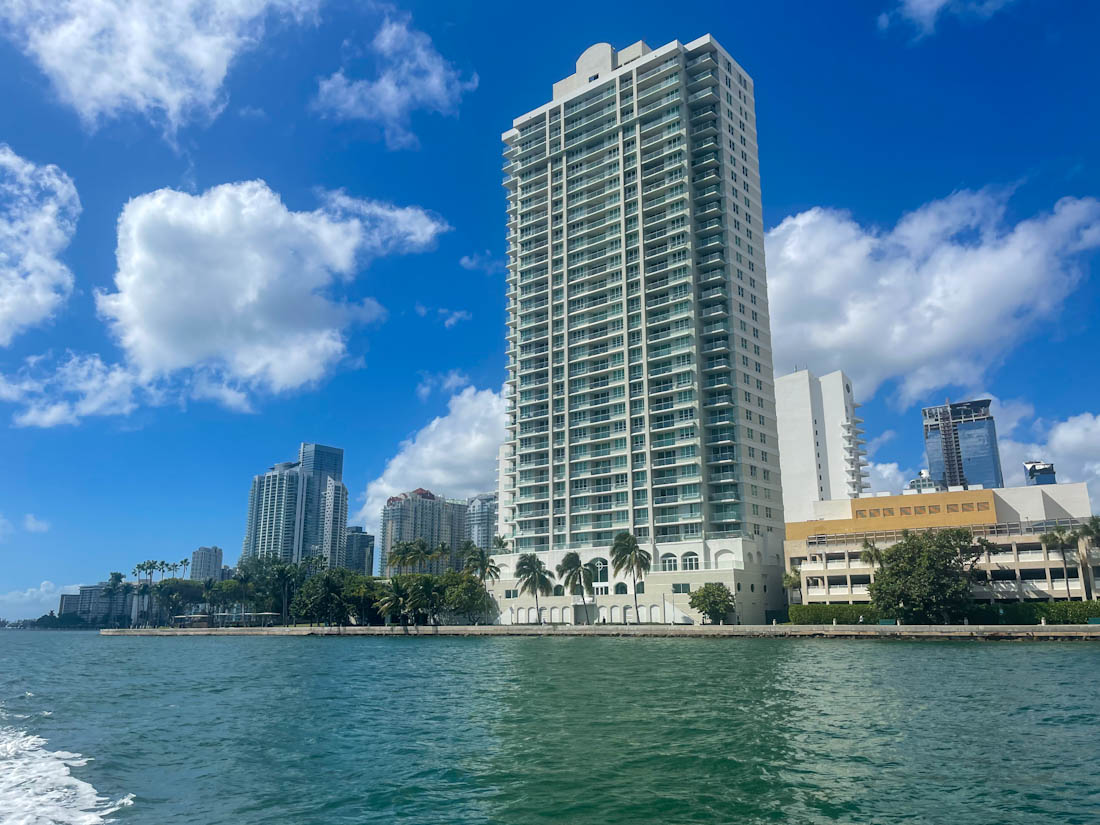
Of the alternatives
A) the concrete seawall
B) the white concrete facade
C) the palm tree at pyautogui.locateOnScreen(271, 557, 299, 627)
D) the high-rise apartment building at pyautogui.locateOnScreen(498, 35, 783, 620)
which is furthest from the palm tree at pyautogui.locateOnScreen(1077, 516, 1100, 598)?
the palm tree at pyautogui.locateOnScreen(271, 557, 299, 627)

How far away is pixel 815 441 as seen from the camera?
171 m

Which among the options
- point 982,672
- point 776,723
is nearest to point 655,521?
point 982,672

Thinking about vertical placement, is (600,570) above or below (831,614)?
above

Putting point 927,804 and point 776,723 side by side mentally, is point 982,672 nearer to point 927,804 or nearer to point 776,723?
point 776,723

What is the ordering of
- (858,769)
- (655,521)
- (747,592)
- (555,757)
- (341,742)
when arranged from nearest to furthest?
(858,769), (555,757), (341,742), (747,592), (655,521)

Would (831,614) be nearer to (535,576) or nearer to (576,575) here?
(576,575)

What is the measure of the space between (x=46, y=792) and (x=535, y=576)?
384 feet

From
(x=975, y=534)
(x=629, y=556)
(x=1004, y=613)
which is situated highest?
(x=975, y=534)

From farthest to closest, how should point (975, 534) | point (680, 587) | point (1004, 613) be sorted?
point (680, 587) < point (975, 534) < point (1004, 613)

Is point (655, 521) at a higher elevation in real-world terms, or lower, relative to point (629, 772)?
higher

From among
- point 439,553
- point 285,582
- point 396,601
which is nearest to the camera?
point 396,601

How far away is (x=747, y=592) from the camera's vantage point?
124 m

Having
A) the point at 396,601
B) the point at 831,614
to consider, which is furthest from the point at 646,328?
the point at 396,601

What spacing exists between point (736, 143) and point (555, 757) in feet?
465
